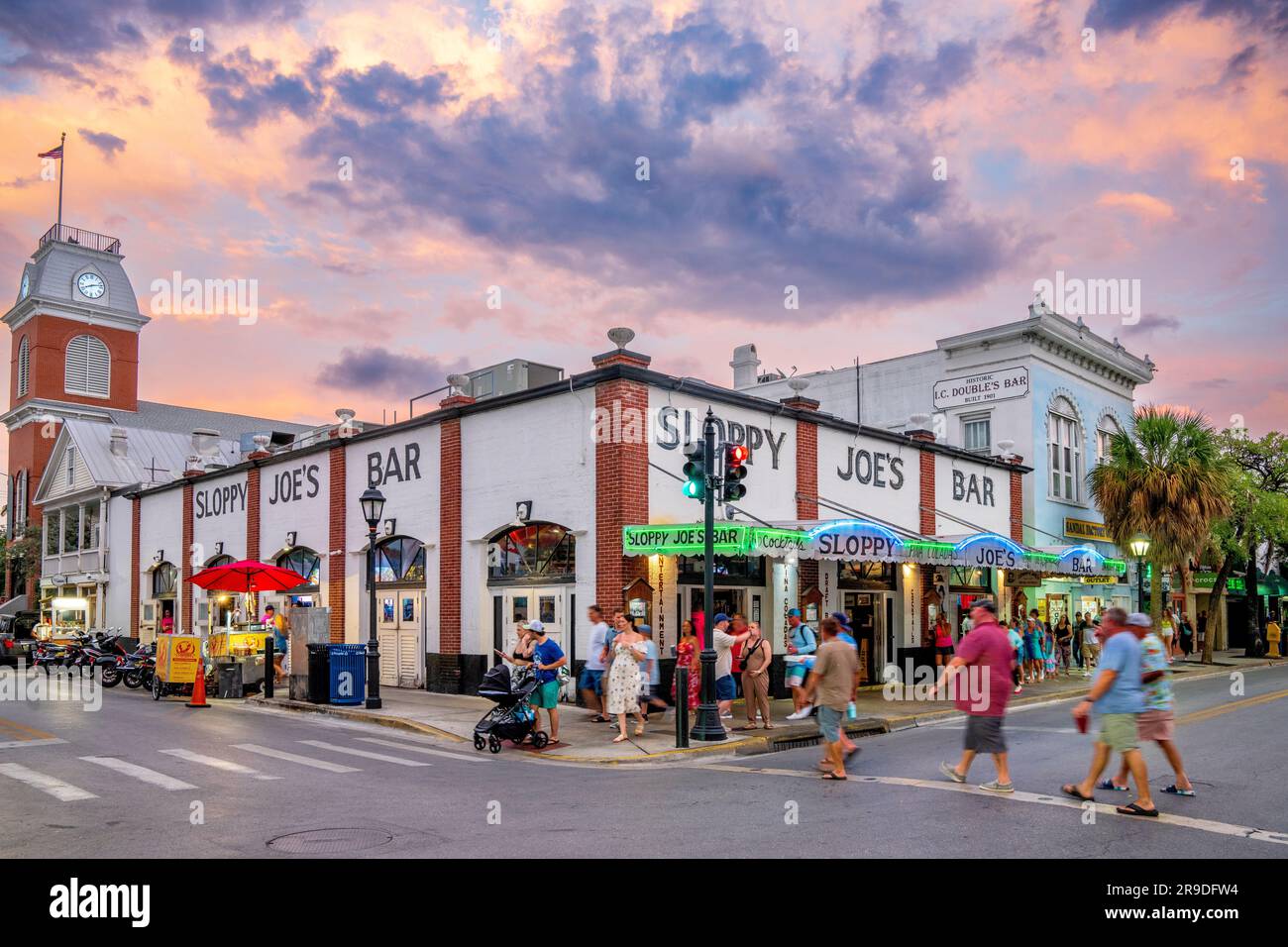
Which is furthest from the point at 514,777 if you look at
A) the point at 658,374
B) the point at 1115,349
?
the point at 1115,349

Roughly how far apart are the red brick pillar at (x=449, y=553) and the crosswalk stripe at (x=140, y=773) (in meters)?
9.42

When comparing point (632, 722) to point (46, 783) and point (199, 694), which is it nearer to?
point (46, 783)

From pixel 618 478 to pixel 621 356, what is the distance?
230 centimetres

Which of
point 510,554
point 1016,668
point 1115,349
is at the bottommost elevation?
point 1016,668

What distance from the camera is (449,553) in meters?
22.0

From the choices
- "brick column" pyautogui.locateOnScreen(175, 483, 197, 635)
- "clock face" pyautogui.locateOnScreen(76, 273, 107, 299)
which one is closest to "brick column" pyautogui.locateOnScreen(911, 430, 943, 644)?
→ "brick column" pyautogui.locateOnScreen(175, 483, 197, 635)

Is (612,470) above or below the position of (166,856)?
above

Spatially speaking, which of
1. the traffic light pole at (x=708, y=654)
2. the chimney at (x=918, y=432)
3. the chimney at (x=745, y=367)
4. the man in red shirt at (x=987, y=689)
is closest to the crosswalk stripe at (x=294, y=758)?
the traffic light pole at (x=708, y=654)

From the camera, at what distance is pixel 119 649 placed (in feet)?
82.6

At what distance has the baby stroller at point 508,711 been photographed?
1371 centimetres

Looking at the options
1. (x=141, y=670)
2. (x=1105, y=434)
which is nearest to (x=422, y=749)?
(x=141, y=670)
